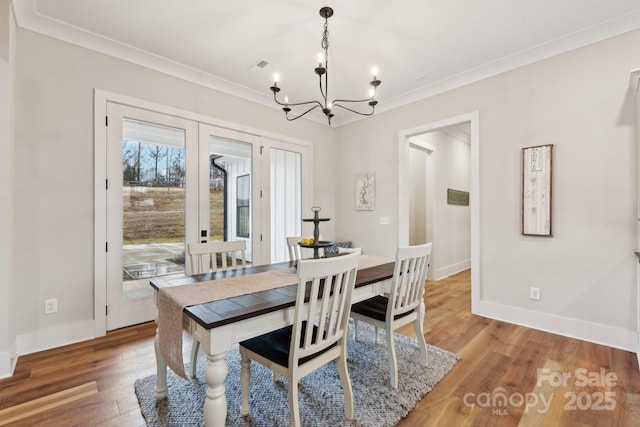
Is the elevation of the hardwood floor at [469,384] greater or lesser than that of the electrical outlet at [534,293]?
lesser

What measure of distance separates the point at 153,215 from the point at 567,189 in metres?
4.00

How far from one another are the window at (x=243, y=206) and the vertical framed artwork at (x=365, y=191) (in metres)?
1.69

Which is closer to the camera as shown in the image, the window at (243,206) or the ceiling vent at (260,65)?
the ceiling vent at (260,65)

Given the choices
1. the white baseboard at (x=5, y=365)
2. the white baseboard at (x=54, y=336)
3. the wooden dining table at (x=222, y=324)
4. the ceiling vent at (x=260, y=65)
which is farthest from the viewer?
the ceiling vent at (x=260, y=65)

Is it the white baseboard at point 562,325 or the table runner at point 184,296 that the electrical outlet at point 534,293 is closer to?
the white baseboard at point 562,325

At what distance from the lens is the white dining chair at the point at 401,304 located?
183 centimetres

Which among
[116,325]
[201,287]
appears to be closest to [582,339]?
[201,287]

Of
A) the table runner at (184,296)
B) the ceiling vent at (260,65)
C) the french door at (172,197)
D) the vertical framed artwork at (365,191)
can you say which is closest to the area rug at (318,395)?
the table runner at (184,296)

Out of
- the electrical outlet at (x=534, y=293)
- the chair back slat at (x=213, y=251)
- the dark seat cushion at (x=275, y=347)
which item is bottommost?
the electrical outlet at (x=534, y=293)

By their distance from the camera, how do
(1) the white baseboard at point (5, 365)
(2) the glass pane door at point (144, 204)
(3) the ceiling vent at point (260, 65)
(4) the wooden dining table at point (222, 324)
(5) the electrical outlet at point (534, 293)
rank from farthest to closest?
(3) the ceiling vent at point (260, 65) < (5) the electrical outlet at point (534, 293) < (2) the glass pane door at point (144, 204) < (1) the white baseboard at point (5, 365) < (4) the wooden dining table at point (222, 324)

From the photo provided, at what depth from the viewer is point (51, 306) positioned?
7.82 feet

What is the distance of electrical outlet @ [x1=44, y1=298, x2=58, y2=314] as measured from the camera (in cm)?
237

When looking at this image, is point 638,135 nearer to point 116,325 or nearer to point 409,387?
point 409,387

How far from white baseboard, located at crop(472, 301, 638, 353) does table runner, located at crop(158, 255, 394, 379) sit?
2.38 metres
